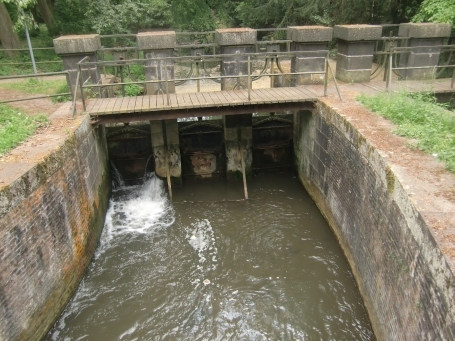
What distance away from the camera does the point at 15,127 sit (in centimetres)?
725

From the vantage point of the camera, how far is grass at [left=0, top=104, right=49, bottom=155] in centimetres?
651

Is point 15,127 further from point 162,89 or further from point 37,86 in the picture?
point 37,86

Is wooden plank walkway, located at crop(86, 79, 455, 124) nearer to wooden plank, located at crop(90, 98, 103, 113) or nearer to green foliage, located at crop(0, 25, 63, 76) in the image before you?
wooden plank, located at crop(90, 98, 103, 113)

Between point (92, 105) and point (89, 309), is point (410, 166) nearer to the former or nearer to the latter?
point (89, 309)

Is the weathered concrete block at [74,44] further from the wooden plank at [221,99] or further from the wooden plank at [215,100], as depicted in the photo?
the wooden plank at [221,99]

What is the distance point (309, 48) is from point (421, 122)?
4.37 m

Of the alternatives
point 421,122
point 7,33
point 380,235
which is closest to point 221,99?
point 421,122

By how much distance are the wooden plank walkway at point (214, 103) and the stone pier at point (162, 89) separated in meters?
0.81

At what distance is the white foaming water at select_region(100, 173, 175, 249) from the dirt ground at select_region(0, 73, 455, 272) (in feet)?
8.22

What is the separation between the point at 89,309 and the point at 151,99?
4811mm

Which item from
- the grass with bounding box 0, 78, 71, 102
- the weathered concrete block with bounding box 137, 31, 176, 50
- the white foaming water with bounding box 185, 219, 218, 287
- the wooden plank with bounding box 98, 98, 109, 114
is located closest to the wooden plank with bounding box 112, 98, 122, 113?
the wooden plank with bounding box 98, 98, 109, 114

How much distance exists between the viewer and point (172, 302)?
6.68m

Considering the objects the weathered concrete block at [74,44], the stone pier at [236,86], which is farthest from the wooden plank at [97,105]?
the stone pier at [236,86]

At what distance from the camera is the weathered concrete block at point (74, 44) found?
931cm
